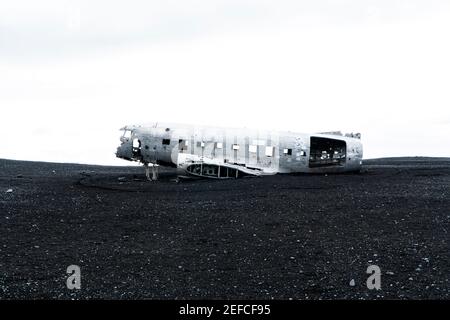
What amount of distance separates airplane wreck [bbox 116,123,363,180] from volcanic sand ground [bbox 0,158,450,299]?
19.1ft

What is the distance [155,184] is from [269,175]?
874 centimetres

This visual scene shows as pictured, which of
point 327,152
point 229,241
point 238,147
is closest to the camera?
point 229,241

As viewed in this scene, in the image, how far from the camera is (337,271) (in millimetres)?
14672

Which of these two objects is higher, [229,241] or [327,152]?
[327,152]

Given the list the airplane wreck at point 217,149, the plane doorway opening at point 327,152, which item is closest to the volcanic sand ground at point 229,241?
the airplane wreck at point 217,149

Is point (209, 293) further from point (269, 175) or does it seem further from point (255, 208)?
point (269, 175)

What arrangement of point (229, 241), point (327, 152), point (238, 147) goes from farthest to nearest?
point (327, 152) < point (238, 147) < point (229, 241)

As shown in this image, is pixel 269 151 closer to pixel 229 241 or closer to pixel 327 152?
pixel 327 152

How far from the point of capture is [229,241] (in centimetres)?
1806

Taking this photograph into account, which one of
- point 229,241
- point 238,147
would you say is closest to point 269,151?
point 238,147

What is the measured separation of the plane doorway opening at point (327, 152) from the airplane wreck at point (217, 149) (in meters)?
1.03

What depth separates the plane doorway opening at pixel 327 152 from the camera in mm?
38031

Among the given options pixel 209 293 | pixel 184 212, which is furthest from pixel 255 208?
pixel 209 293

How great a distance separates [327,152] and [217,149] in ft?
30.3
